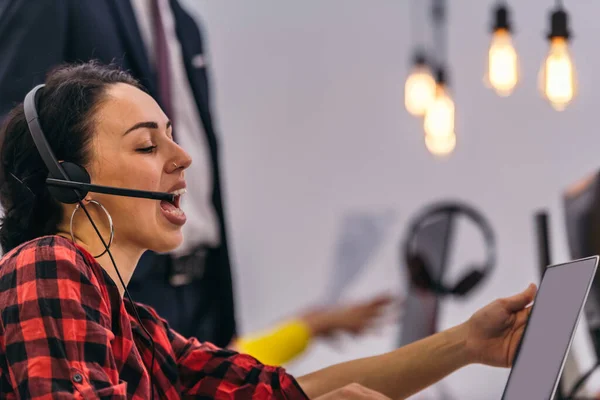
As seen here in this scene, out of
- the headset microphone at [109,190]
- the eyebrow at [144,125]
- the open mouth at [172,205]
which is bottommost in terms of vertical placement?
the open mouth at [172,205]

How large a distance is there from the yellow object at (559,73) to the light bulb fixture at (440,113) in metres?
0.55

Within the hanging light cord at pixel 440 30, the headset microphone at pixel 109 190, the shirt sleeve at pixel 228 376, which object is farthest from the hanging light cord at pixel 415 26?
the headset microphone at pixel 109 190

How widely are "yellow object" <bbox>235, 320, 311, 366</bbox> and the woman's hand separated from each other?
0.68 m

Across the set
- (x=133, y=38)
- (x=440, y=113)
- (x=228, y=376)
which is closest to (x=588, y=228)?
(x=228, y=376)

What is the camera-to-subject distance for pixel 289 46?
11.8ft

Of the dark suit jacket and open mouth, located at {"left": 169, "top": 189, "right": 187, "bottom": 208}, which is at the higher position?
the dark suit jacket

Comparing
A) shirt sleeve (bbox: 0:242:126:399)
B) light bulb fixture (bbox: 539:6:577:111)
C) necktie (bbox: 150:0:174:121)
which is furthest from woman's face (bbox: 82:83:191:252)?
light bulb fixture (bbox: 539:6:577:111)

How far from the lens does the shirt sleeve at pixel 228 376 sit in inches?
44.3

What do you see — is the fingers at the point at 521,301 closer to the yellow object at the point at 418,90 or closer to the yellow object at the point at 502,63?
the yellow object at the point at 502,63

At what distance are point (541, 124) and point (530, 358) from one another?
2637 mm

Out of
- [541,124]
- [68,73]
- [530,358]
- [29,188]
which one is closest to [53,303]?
[29,188]

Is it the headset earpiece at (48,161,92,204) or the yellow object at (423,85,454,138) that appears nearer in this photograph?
the headset earpiece at (48,161,92,204)

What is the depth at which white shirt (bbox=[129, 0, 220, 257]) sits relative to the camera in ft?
5.13

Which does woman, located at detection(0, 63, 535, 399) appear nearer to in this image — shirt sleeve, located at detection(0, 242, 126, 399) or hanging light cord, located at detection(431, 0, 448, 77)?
shirt sleeve, located at detection(0, 242, 126, 399)
